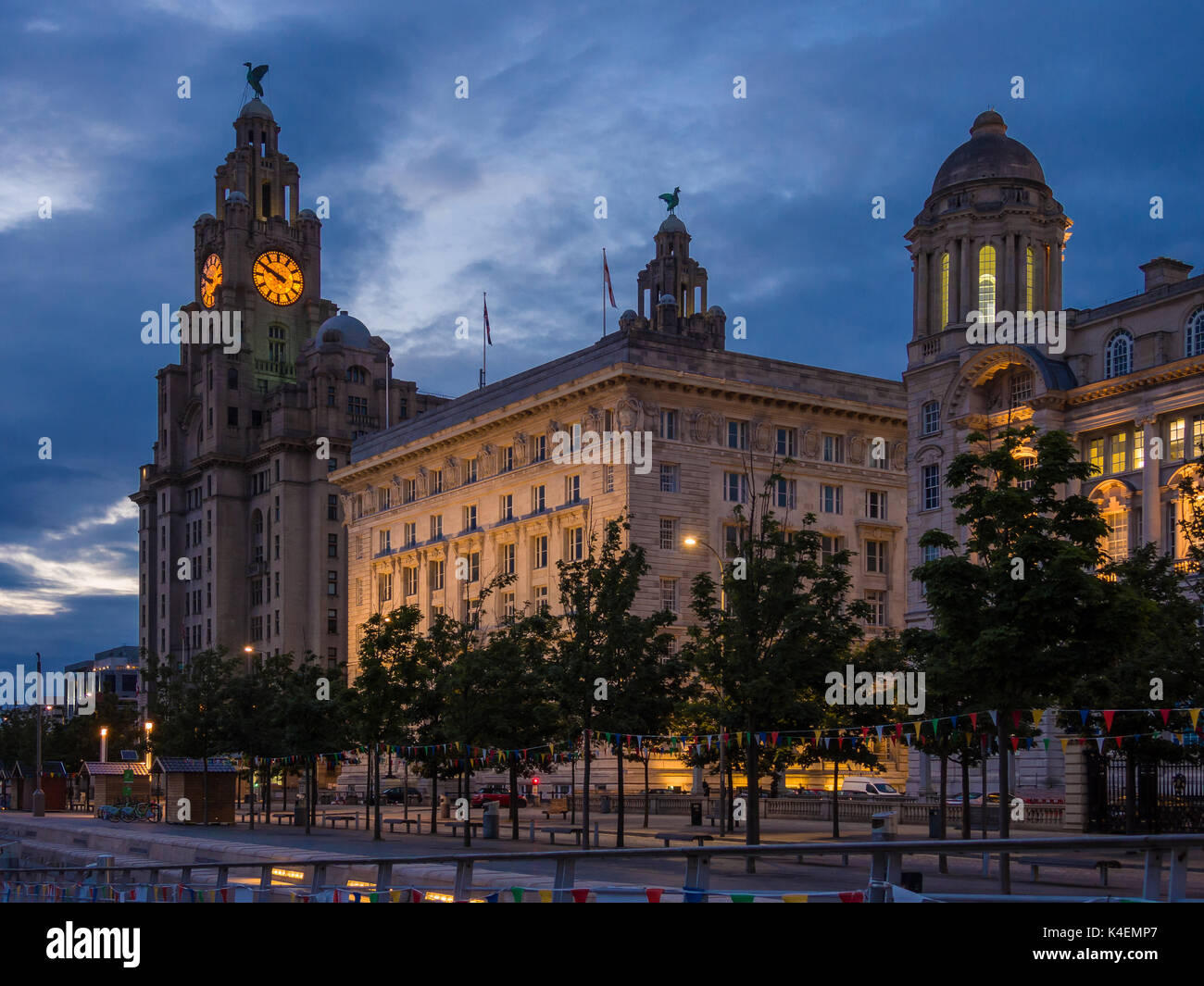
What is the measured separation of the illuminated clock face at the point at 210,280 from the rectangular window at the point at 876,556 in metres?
79.1

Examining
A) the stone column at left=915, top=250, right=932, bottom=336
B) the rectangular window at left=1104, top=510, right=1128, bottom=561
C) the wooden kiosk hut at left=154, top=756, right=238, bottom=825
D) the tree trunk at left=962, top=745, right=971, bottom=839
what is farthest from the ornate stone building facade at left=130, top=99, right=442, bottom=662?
the tree trunk at left=962, top=745, right=971, bottom=839

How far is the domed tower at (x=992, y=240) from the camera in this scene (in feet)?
213

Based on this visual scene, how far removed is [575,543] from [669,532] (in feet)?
20.2

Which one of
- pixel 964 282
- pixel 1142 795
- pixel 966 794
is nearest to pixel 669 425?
pixel 964 282

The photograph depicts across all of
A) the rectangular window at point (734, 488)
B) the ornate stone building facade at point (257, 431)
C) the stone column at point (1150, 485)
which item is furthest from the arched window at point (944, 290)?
the ornate stone building facade at point (257, 431)

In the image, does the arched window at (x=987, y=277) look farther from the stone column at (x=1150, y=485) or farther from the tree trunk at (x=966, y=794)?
the tree trunk at (x=966, y=794)

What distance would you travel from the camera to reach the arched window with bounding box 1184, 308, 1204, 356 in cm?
5562

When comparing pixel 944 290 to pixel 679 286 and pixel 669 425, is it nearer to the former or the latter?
pixel 669 425

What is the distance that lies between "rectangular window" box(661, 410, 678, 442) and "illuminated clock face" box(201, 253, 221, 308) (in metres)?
74.4

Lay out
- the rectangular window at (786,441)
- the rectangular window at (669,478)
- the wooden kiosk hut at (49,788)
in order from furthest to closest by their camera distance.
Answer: the rectangular window at (786,441) < the rectangular window at (669,478) < the wooden kiosk hut at (49,788)

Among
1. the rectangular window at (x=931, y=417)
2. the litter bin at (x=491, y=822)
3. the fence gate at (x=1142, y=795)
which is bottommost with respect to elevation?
the litter bin at (x=491, y=822)

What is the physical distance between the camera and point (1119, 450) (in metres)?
58.7
